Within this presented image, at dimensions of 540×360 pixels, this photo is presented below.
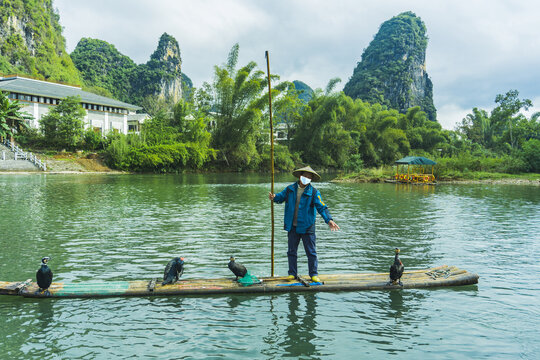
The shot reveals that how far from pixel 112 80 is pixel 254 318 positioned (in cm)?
11632

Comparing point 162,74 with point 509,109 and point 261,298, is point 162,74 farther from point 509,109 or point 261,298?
point 261,298

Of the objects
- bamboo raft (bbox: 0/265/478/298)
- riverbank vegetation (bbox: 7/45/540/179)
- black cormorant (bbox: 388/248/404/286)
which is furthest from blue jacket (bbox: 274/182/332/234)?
riverbank vegetation (bbox: 7/45/540/179)

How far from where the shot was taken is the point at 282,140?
2756 inches

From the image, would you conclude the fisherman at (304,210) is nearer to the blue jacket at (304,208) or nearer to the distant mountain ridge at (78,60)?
the blue jacket at (304,208)

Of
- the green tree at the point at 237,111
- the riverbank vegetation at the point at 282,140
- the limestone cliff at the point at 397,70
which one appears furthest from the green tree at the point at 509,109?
the limestone cliff at the point at 397,70

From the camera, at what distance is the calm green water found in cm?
525

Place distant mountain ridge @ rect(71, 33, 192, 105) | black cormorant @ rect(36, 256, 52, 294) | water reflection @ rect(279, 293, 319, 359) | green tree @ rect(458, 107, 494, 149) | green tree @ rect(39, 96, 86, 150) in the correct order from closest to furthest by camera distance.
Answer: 1. water reflection @ rect(279, 293, 319, 359)
2. black cormorant @ rect(36, 256, 52, 294)
3. green tree @ rect(39, 96, 86, 150)
4. green tree @ rect(458, 107, 494, 149)
5. distant mountain ridge @ rect(71, 33, 192, 105)

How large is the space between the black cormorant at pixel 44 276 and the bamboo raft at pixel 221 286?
98mm

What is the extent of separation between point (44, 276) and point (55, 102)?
168 ft

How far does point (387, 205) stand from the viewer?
66.4 feet

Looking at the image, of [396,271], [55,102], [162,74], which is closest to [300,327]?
[396,271]

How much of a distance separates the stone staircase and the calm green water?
26.0 metres

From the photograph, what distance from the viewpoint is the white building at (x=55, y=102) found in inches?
1839

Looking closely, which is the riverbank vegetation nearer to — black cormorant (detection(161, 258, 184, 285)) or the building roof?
the building roof
